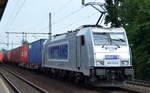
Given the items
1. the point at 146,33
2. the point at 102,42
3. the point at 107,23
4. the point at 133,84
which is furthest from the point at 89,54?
the point at 107,23

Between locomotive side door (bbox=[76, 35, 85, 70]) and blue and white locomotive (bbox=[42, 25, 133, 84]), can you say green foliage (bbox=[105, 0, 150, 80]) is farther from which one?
locomotive side door (bbox=[76, 35, 85, 70])

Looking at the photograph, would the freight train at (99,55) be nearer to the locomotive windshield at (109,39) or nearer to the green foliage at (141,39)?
the locomotive windshield at (109,39)

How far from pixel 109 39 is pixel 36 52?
2028cm

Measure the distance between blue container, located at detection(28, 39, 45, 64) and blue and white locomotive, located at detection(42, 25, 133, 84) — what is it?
47.4 ft

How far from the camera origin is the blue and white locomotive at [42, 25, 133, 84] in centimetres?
1870

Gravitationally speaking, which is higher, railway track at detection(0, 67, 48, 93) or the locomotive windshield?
the locomotive windshield

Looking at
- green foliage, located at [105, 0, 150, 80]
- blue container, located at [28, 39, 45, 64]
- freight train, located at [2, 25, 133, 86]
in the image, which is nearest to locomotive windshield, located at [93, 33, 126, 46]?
freight train, located at [2, 25, 133, 86]

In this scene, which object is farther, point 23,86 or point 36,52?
point 36,52

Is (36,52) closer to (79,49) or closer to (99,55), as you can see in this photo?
(79,49)

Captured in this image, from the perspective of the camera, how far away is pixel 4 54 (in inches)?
3563

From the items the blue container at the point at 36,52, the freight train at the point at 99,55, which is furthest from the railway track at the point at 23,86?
the blue container at the point at 36,52

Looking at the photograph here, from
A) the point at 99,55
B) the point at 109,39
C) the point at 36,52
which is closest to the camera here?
the point at 99,55

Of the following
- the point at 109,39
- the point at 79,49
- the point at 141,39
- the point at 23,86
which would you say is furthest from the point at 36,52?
the point at 109,39

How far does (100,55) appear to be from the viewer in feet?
62.1
